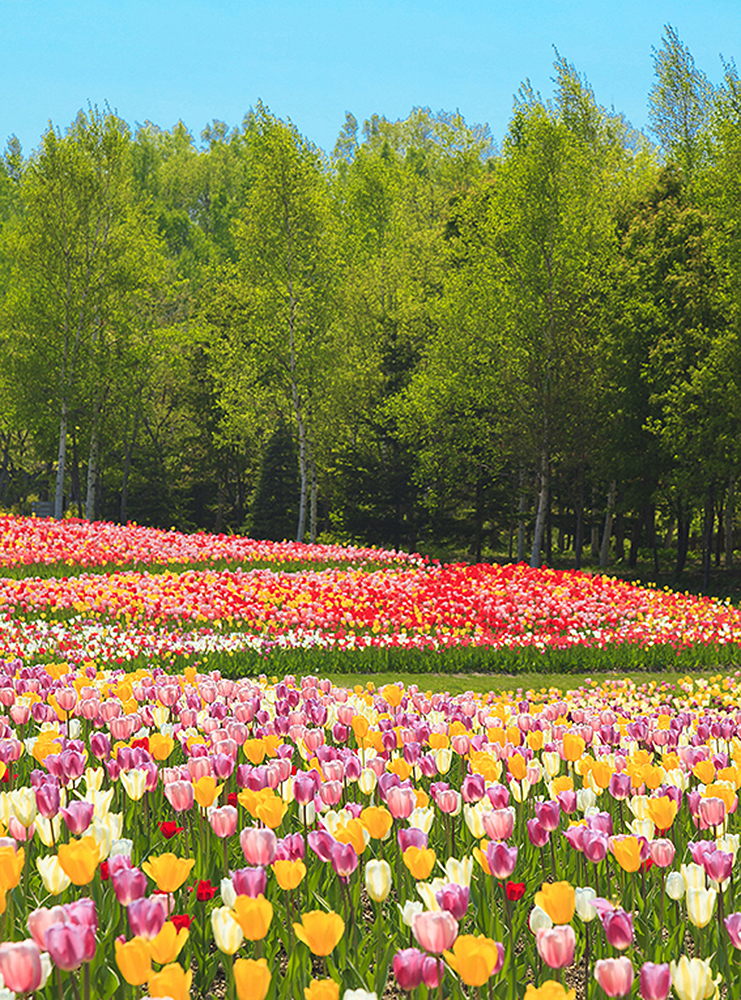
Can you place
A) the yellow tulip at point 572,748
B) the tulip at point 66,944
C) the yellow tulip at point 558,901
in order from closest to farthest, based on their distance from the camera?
the tulip at point 66,944, the yellow tulip at point 558,901, the yellow tulip at point 572,748

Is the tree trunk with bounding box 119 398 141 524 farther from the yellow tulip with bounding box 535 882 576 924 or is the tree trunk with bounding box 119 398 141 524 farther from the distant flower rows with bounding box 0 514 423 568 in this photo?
the yellow tulip with bounding box 535 882 576 924

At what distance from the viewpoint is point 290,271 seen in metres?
26.9

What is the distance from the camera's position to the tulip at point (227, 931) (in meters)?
1.68

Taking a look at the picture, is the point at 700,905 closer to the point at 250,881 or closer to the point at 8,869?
the point at 250,881

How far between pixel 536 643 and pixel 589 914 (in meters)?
8.30

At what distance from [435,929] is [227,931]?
432 millimetres

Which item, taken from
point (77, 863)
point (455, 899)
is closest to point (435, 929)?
point (455, 899)

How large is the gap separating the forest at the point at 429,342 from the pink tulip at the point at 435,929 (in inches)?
693

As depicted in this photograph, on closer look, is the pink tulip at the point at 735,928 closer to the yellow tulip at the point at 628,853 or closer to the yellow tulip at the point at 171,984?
the yellow tulip at the point at 628,853

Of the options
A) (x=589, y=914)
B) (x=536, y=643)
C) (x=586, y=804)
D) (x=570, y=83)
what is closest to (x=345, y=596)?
(x=536, y=643)

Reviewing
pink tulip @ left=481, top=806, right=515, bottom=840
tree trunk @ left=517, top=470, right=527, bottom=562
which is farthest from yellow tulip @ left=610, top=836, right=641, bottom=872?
tree trunk @ left=517, top=470, right=527, bottom=562

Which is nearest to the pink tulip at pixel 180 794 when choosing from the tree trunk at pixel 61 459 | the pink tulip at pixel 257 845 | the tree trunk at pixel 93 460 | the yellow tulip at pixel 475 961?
the pink tulip at pixel 257 845

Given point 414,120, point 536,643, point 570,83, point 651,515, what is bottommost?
point 536,643

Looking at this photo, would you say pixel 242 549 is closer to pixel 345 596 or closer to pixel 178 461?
pixel 345 596
